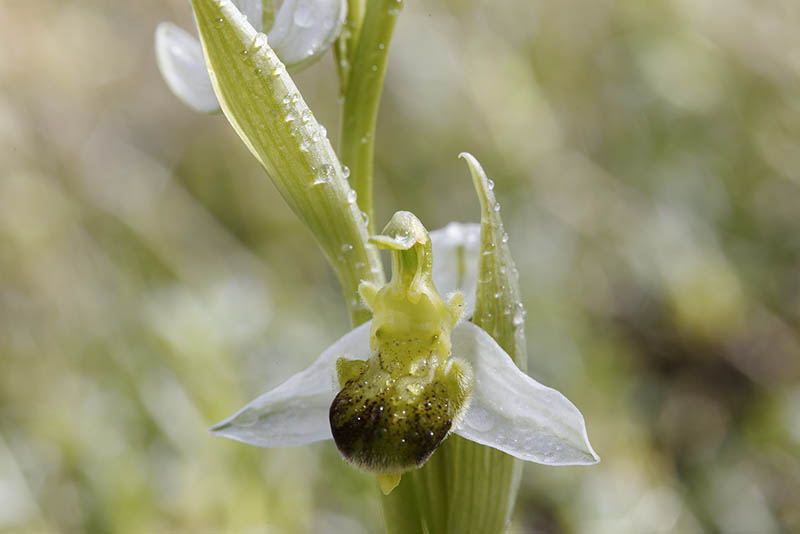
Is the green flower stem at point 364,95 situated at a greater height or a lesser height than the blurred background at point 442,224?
greater

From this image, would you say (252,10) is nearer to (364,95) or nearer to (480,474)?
(364,95)

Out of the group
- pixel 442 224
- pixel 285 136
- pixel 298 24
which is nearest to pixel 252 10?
pixel 298 24

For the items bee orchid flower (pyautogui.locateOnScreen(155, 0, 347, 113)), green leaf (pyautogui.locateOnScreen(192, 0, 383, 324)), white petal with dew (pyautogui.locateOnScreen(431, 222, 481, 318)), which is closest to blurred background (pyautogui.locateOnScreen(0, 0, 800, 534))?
white petal with dew (pyautogui.locateOnScreen(431, 222, 481, 318))

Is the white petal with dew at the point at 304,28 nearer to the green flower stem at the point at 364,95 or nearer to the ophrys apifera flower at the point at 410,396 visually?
the green flower stem at the point at 364,95

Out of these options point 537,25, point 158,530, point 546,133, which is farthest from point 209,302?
point 537,25

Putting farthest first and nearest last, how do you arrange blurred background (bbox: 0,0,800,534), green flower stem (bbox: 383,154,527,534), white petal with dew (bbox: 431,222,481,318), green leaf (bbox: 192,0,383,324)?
blurred background (bbox: 0,0,800,534) → white petal with dew (bbox: 431,222,481,318) → green flower stem (bbox: 383,154,527,534) → green leaf (bbox: 192,0,383,324)

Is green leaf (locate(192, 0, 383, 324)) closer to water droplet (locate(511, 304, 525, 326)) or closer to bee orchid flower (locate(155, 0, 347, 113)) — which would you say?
bee orchid flower (locate(155, 0, 347, 113))

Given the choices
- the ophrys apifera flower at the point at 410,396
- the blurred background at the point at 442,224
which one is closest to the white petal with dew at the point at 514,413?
the ophrys apifera flower at the point at 410,396
